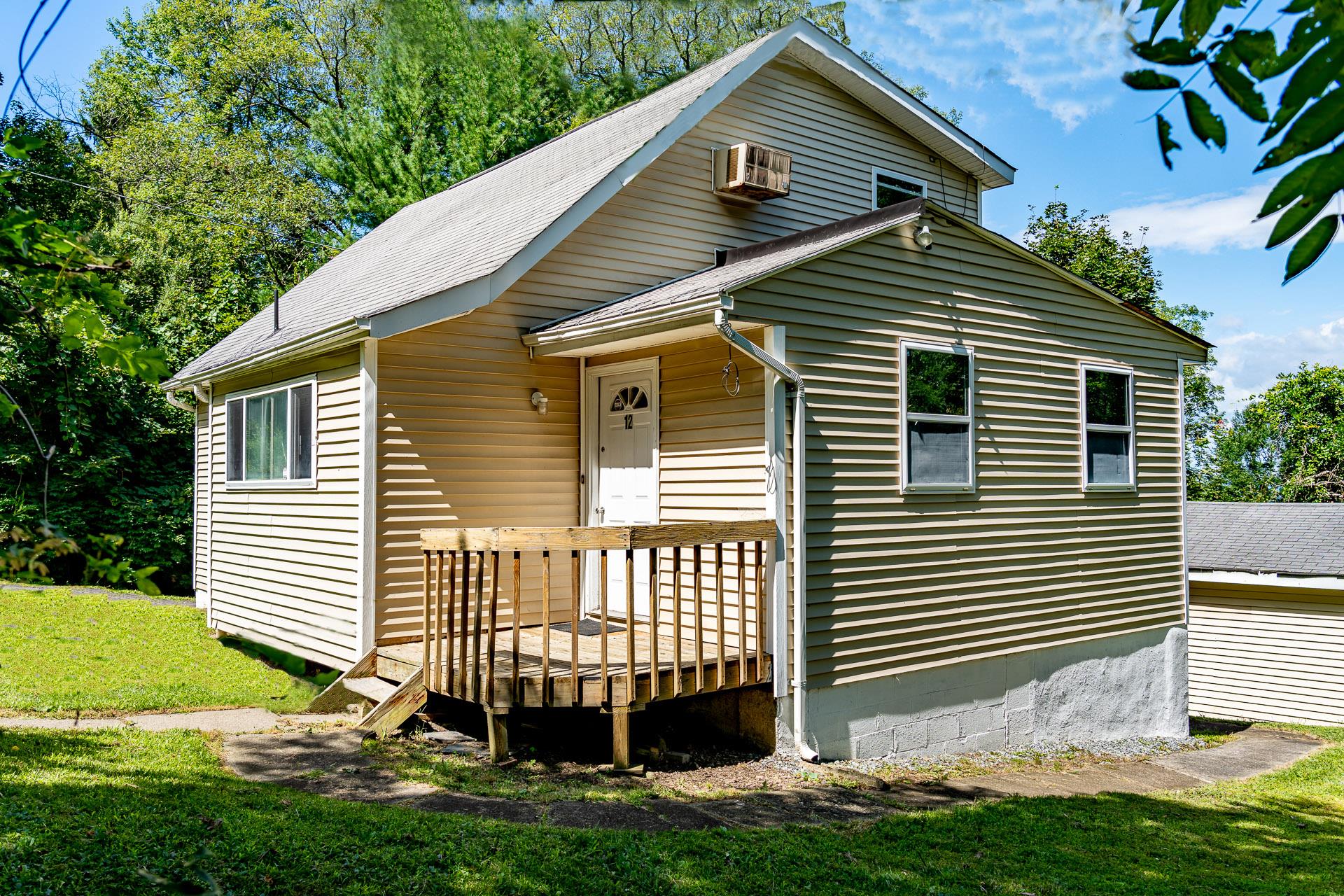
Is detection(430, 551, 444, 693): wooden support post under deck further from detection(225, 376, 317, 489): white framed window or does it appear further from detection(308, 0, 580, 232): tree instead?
detection(308, 0, 580, 232): tree

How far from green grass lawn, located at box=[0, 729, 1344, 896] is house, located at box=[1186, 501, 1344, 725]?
9.03 metres

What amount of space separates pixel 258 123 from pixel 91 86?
16.6 ft

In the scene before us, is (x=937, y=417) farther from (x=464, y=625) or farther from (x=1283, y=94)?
(x=1283, y=94)

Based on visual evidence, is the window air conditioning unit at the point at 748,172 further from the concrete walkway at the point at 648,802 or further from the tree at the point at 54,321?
the tree at the point at 54,321

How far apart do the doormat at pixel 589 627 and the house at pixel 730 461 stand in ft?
0.15

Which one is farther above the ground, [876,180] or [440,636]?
[876,180]

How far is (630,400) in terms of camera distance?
30.1ft

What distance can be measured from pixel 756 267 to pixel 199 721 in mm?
6025

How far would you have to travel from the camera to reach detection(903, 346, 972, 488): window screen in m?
8.62

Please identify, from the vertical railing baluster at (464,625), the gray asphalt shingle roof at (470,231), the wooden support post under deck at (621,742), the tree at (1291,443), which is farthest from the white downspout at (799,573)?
the tree at (1291,443)

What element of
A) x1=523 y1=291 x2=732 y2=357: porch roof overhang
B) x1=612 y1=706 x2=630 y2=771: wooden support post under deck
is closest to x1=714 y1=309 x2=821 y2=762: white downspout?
x1=523 y1=291 x2=732 y2=357: porch roof overhang

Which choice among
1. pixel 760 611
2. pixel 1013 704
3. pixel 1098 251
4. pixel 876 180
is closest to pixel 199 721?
pixel 760 611

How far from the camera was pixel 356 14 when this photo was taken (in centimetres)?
2897

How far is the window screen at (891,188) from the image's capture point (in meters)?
12.5
